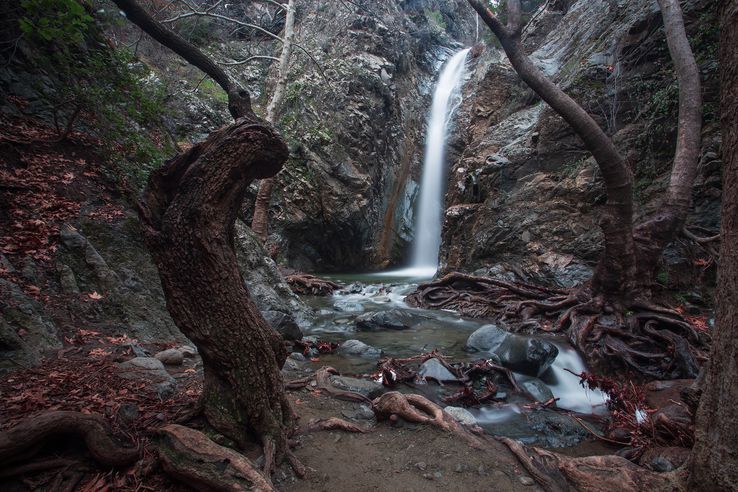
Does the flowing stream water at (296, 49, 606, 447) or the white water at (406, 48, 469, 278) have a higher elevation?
the white water at (406, 48, 469, 278)

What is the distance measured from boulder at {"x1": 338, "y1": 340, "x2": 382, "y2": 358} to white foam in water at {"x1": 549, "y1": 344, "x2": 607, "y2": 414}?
250 cm

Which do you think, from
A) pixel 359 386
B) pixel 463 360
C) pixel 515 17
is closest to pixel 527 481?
pixel 359 386

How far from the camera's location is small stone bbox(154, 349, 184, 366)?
3.74m

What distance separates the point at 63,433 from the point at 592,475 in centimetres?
306

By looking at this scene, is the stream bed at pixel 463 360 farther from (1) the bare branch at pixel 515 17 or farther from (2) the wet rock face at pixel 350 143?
(2) the wet rock face at pixel 350 143

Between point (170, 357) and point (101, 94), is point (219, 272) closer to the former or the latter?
point (170, 357)

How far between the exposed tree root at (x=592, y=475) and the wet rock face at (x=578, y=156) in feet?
21.6

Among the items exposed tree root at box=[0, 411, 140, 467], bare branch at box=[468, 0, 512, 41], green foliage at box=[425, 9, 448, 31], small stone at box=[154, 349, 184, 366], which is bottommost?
small stone at box=[154, 349, 184, 366]

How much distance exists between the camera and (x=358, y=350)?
5.79 meters

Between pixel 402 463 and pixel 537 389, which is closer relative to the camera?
pixel 402 463

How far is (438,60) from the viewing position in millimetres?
26172

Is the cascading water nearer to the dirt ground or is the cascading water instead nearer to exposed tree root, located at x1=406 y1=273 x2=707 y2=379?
exposed tree root, located at x1=406 y1=273 x2=707 y2=379

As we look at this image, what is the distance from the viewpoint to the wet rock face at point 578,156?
8266 millimetres

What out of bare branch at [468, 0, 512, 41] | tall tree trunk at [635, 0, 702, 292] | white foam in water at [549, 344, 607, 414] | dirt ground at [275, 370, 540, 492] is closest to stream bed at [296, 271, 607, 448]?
white foam in water at [549, 344, 607, 414]
